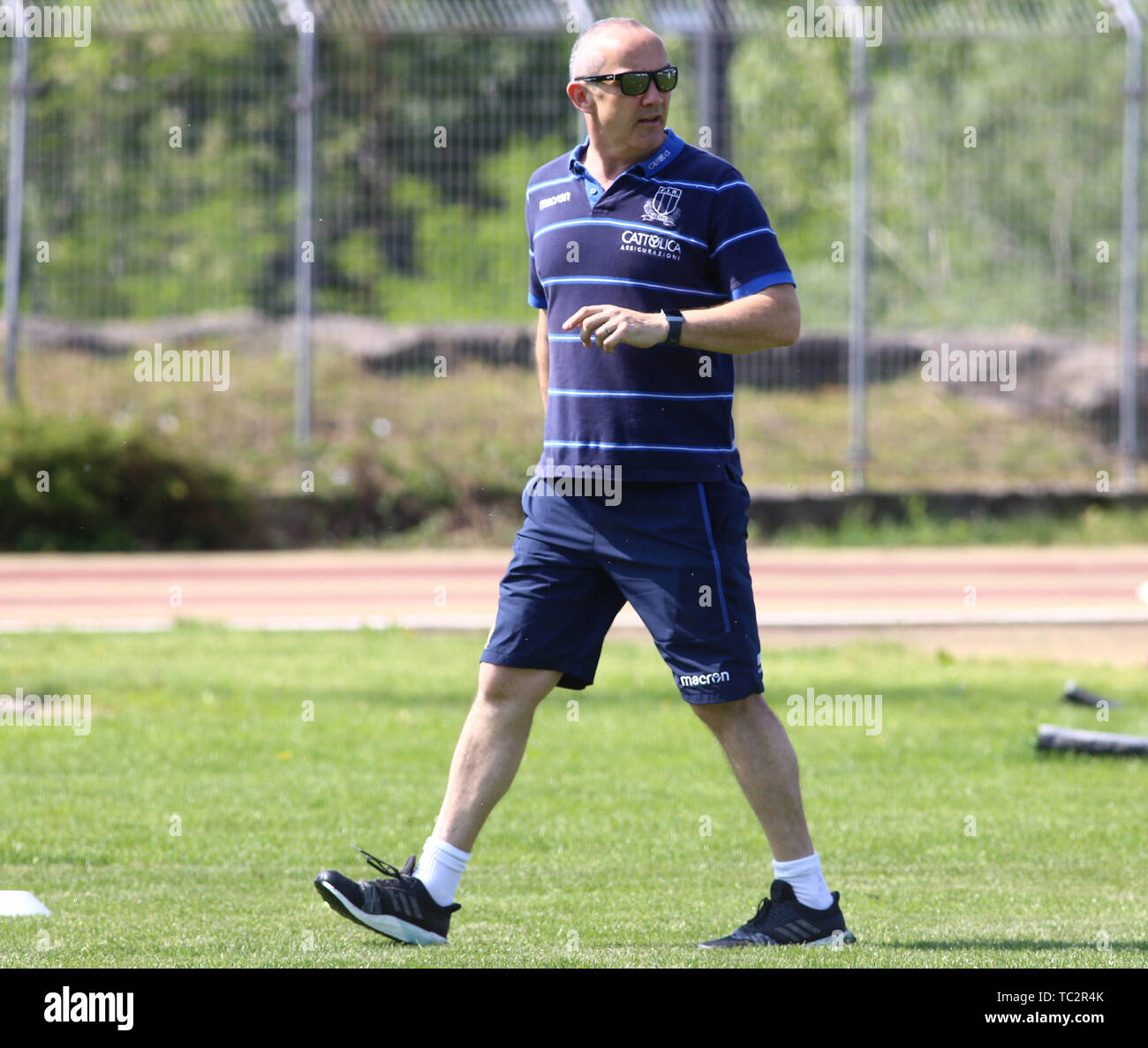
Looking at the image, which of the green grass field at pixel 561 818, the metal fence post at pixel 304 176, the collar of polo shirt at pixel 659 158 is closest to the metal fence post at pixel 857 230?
the metal fence post at pixel 304 176

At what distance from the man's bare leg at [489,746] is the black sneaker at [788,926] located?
635mm

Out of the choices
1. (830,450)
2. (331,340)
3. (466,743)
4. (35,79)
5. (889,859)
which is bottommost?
(889,859)

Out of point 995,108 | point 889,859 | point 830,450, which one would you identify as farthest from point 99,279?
point 889,859

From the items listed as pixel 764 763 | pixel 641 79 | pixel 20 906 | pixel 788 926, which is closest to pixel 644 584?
pixel 764 763

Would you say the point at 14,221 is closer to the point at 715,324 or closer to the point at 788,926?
the point at 715,324

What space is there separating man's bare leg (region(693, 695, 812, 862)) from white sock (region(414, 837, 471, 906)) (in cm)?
70

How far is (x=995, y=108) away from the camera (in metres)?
16.5

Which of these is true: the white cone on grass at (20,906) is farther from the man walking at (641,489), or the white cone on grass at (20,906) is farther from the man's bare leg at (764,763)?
the man's bare leg at (764,763)

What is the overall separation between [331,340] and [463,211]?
5.85ft

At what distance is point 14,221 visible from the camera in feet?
50.3

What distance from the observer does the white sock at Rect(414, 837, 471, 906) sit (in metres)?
4.43

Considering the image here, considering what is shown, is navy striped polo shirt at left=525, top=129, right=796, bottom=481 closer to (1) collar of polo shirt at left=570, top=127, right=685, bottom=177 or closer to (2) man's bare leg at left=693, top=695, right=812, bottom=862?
(1) collar of polo shirt at left=570, top=127, right=685, bottom=177

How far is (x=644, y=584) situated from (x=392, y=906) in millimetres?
977
